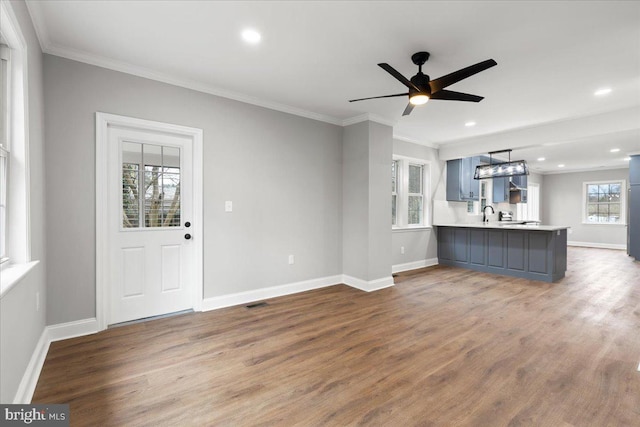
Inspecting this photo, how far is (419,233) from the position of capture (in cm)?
616

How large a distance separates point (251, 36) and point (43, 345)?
10.1ft

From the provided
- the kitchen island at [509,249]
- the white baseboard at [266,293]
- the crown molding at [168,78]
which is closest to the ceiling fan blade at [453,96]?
the crown molding at [168,78]

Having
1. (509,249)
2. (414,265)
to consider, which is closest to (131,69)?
(414,265)

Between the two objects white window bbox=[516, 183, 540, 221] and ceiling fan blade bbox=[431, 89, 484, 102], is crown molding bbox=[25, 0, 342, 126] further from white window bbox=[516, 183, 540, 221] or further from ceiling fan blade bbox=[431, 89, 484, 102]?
white window bbox=[516, 183, 540, 221]

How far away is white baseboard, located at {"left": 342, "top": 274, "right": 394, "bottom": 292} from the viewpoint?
4480 millimetres

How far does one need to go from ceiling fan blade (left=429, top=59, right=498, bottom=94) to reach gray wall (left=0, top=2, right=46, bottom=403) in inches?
118

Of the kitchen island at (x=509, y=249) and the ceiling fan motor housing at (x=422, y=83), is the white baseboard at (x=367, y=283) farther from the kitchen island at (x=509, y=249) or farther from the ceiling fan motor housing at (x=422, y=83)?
the ceiling fan motor housing at (x=422, y=83)

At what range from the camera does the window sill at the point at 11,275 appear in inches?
57.1

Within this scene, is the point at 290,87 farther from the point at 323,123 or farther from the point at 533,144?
the point at 533,144

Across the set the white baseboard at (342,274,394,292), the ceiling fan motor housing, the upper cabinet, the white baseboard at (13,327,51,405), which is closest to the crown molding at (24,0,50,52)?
the white baseboard at (13,327,51,405)

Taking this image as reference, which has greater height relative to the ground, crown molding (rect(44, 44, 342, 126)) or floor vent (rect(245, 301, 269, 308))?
crown molding (rect(44, 44, 342, 126))

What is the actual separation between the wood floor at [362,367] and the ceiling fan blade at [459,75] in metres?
2.32

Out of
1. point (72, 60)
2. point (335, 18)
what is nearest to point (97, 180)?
point (72, 60)

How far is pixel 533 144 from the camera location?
5035mm
